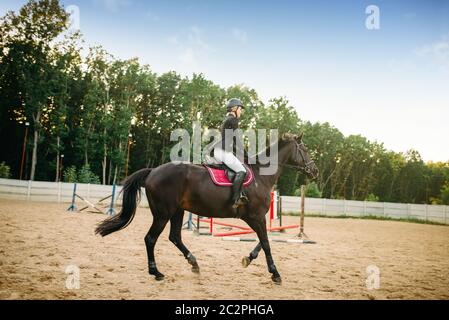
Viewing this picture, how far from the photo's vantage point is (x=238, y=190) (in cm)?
602

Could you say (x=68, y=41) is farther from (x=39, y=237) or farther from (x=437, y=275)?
(x=437, y=275)

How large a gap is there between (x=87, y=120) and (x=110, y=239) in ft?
111

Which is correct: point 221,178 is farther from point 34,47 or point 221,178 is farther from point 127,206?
point 34,47

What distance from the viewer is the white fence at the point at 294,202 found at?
84.4 feet

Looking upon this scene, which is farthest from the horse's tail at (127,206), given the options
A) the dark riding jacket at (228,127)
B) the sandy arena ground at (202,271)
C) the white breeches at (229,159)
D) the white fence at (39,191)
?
the white fence at (39,191)

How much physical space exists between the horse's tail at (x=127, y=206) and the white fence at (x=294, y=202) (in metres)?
17.2

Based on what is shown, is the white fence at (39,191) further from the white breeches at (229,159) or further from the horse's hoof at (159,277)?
the horse's hoof at (159,277)

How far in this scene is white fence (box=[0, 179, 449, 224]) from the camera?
25.7 meters

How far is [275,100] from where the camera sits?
52.8 meters

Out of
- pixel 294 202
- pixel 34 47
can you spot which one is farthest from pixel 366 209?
pixel 34 47

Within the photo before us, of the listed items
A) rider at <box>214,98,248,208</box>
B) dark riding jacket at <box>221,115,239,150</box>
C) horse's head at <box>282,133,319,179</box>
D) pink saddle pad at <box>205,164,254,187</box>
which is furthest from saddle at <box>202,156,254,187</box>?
horse's head at <box>282,133,319,179</box>

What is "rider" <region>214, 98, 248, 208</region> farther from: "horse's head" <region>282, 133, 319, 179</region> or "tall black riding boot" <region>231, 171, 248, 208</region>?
"horse's head" <region>282, 133, 319, 179</region>

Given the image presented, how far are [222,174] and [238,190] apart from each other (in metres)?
0.49

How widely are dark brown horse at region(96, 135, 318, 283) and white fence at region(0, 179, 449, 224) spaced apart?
1679 centimetres
